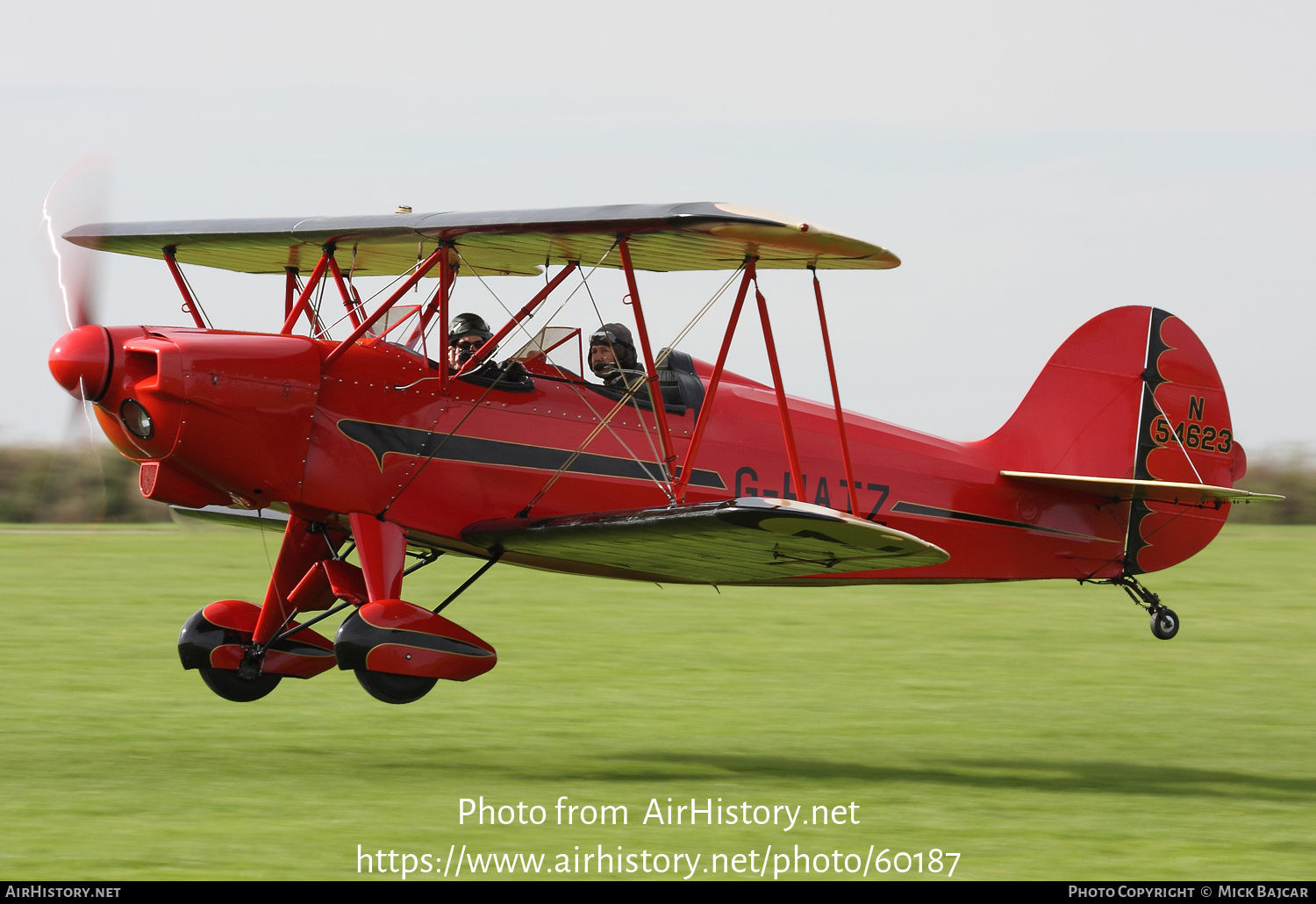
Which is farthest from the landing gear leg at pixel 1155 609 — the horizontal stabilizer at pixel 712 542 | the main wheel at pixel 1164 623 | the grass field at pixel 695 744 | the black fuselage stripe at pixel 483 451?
the black fuselage stripe at pixel 483 451

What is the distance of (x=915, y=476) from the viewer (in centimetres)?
1084

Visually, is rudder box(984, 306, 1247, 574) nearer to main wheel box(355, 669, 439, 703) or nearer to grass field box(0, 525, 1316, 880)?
grass field box(0, 525, 1316, 880)

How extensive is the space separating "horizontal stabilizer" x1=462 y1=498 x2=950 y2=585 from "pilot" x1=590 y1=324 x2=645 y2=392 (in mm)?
1188

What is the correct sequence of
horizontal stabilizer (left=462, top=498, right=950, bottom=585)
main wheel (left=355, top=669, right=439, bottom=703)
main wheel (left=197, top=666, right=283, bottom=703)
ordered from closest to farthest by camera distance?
horizontal stabilizer (left=462, top=498, right=950, bottom=585)
main wheel (left=355, top=669, right=439, bottom=703)
main wheel (left=197, top=666, right=283, bottom=703)

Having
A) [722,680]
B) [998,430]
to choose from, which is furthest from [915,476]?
[722,680]

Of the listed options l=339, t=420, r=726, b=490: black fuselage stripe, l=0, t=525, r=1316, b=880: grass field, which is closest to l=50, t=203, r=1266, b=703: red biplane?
l=339, t=420, r=726, b=490: black fuselage stripe

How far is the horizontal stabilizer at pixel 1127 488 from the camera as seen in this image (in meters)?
10.8

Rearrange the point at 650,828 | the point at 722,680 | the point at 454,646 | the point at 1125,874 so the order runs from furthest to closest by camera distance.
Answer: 1. the point at 722,680
2. the point at 454,646
3. the point at 650,828
4. the point at 1125,874

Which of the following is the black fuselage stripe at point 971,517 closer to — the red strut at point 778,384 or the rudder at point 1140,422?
the rudder at point 1140,422

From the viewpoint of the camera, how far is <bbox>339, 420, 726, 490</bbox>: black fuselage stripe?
28.5ft

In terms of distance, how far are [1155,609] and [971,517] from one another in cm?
166

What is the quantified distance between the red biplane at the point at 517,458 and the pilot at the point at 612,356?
129 mm
